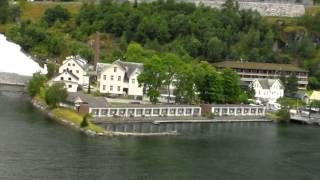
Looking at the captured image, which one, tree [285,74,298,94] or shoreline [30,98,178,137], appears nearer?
shoreline [30,98,178,137]

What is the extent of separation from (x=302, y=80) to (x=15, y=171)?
17176 millimetres

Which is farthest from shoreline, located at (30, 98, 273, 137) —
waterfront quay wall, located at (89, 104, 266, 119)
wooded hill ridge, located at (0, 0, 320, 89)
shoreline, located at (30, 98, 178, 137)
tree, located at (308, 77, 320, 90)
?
wooded hill ridge, located at (0, 0, 320, 89)

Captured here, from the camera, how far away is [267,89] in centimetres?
2417

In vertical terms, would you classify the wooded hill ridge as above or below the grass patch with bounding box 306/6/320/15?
below

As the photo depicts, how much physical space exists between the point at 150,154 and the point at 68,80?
26.9 feet

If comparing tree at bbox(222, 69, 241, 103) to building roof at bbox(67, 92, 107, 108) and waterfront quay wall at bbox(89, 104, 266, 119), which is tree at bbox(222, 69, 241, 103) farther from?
building roof at bbox(67, 92, 107, 108)

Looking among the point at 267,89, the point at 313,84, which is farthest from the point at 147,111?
the point at 313,84

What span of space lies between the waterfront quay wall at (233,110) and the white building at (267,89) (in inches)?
103

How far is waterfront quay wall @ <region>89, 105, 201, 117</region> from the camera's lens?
1811cm

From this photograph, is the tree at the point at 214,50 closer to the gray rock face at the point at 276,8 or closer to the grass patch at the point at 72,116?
the gray rock face at the point at 276,8

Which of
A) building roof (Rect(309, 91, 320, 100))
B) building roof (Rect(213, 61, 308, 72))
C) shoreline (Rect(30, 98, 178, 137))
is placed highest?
building roof (Rect(213, 61, 308, 72))

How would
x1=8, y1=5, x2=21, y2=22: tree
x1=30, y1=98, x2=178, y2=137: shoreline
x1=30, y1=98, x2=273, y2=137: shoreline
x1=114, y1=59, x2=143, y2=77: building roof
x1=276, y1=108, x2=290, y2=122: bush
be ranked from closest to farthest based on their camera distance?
1. x1=30, y1=98, x2=178, y2=137: shoreline
2. x1=30, y1=98, x2=273, y2=137: shoreline
3. x1=276, y1=108, x2=290, y2=122: bush
4. x1=114, y1=59, x2=143, y2=77: building roof
5. x1=8, y1=5, x2=21, y2=22: tree

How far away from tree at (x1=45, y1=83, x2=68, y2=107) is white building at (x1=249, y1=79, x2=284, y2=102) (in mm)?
7995

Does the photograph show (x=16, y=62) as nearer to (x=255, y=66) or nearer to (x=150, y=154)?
(x=255, y=66)
